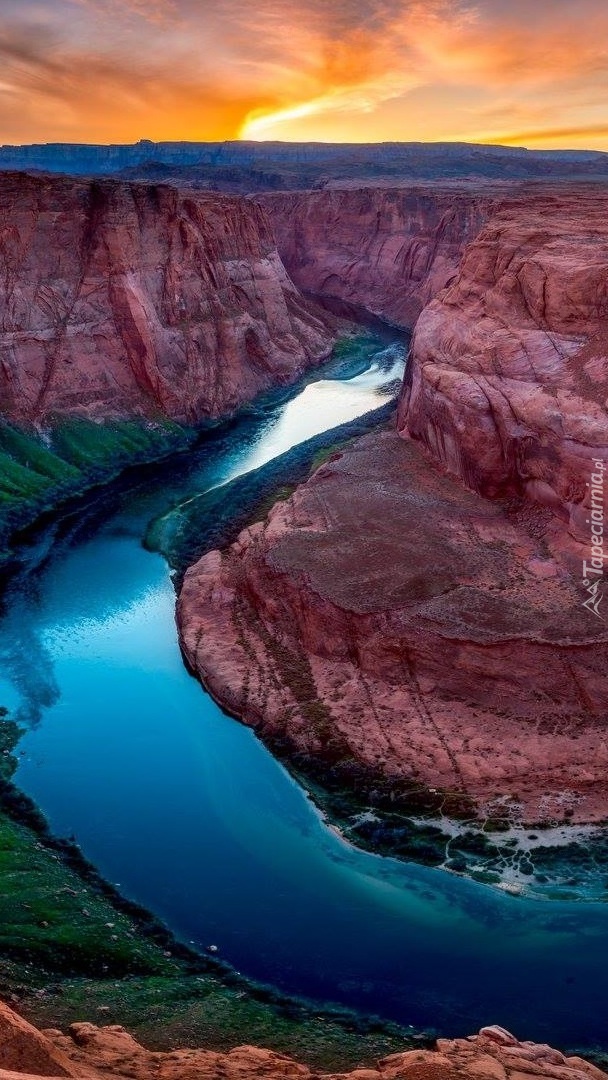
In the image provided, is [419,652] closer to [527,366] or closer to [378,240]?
[527,366]

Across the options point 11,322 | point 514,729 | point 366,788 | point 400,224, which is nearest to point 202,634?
point 366,788

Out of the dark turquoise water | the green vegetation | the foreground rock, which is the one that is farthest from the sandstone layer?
the green vegetation

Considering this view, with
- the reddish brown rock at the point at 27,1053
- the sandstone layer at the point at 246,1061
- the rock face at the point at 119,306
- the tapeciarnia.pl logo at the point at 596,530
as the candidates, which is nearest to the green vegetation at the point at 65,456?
the rock face at the point at 119,306

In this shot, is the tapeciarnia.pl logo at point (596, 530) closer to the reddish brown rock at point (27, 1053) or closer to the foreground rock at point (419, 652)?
the foreground rock at point (419, 652)

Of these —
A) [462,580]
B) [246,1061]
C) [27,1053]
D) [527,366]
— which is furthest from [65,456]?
[27,1053]

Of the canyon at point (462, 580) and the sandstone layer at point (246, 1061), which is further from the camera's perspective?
the canyon at point (462, 580)

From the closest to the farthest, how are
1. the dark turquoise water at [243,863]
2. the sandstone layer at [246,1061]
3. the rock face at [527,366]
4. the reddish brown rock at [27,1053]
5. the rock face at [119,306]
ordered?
the reddish brown rock at [27,1053] < the sandstone layer at [246,1061] < the dark turquoise water at [243,863] < the rock face at [527,366] < the rock face at [119,306]
